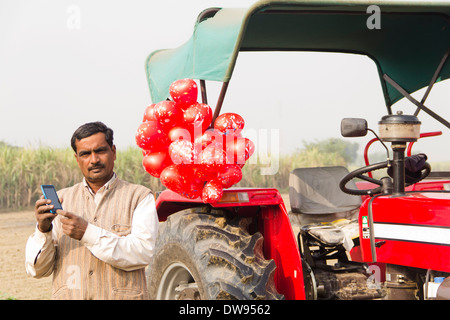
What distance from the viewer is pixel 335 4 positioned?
2988mm

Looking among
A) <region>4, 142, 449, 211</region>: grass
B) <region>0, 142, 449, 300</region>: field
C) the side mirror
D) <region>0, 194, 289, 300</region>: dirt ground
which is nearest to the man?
the side mirror

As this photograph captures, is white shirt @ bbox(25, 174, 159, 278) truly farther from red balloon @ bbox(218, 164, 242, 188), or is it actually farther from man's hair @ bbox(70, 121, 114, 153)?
red balloon @ bbox(218, 164, 242, 188)

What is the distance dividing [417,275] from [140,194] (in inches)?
60.2

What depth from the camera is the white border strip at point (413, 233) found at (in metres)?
2.85

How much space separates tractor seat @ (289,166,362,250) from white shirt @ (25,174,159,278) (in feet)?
5.29

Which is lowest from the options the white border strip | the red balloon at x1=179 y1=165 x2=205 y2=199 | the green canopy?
the white border strip

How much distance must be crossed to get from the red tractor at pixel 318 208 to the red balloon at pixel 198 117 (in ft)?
0.61

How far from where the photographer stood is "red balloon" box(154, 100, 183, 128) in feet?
10.4

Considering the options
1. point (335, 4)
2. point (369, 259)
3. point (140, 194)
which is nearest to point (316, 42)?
point (335, 4)

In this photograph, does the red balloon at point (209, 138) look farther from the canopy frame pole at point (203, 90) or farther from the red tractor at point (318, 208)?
the canopy frame pole at point (203, 90)

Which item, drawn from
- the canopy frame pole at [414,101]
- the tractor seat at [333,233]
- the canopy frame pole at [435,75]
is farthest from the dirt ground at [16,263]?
the canopy frame pole at [435,75]

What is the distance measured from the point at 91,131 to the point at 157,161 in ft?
2.05

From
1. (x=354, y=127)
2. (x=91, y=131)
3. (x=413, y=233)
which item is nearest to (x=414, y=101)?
(x=354, y=127)

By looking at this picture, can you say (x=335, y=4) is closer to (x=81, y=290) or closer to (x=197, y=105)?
(x=197, y=105)
